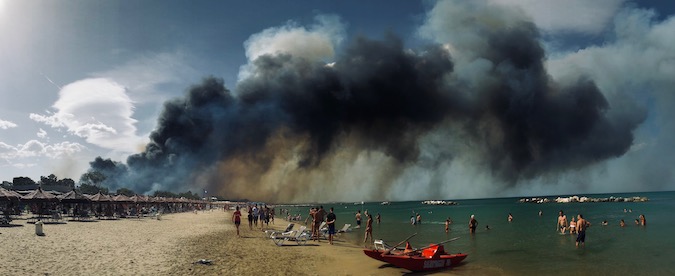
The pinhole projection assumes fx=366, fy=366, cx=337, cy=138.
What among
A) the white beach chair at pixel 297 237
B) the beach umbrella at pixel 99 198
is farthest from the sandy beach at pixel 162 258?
the beach umbrella at pixel 99 198

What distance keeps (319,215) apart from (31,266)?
53.6 feet

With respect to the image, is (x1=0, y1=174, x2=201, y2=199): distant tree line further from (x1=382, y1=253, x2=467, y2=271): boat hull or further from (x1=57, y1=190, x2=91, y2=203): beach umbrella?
(x1=382, y1=253, x2=467, y2=271): boat hull

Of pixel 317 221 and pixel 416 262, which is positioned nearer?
pixel 416 262

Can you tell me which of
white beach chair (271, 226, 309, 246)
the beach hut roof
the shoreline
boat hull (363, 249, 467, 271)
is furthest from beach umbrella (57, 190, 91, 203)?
boat hull (363, 249, 467, 271)

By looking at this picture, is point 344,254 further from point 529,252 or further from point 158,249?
point 529,252

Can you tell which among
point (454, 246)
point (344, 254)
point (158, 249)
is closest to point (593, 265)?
point (454, 246)

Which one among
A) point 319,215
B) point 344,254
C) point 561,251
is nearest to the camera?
point 344,254

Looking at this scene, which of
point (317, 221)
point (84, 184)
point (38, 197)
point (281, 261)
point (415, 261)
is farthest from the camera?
point (84, 184)

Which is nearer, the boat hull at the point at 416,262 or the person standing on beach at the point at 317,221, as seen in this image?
the boat hull at the point at 416,262

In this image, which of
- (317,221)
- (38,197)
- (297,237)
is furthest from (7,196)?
(317,221)

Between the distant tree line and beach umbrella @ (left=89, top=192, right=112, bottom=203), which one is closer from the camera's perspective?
beach umbrella @ (left=89, top=192, right=112, bottom=203)

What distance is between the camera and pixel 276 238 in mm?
26391

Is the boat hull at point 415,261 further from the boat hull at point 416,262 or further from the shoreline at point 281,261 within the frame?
the shoreline at point 281,261

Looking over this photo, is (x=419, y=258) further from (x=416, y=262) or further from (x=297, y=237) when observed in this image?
(x=297, y=237)
